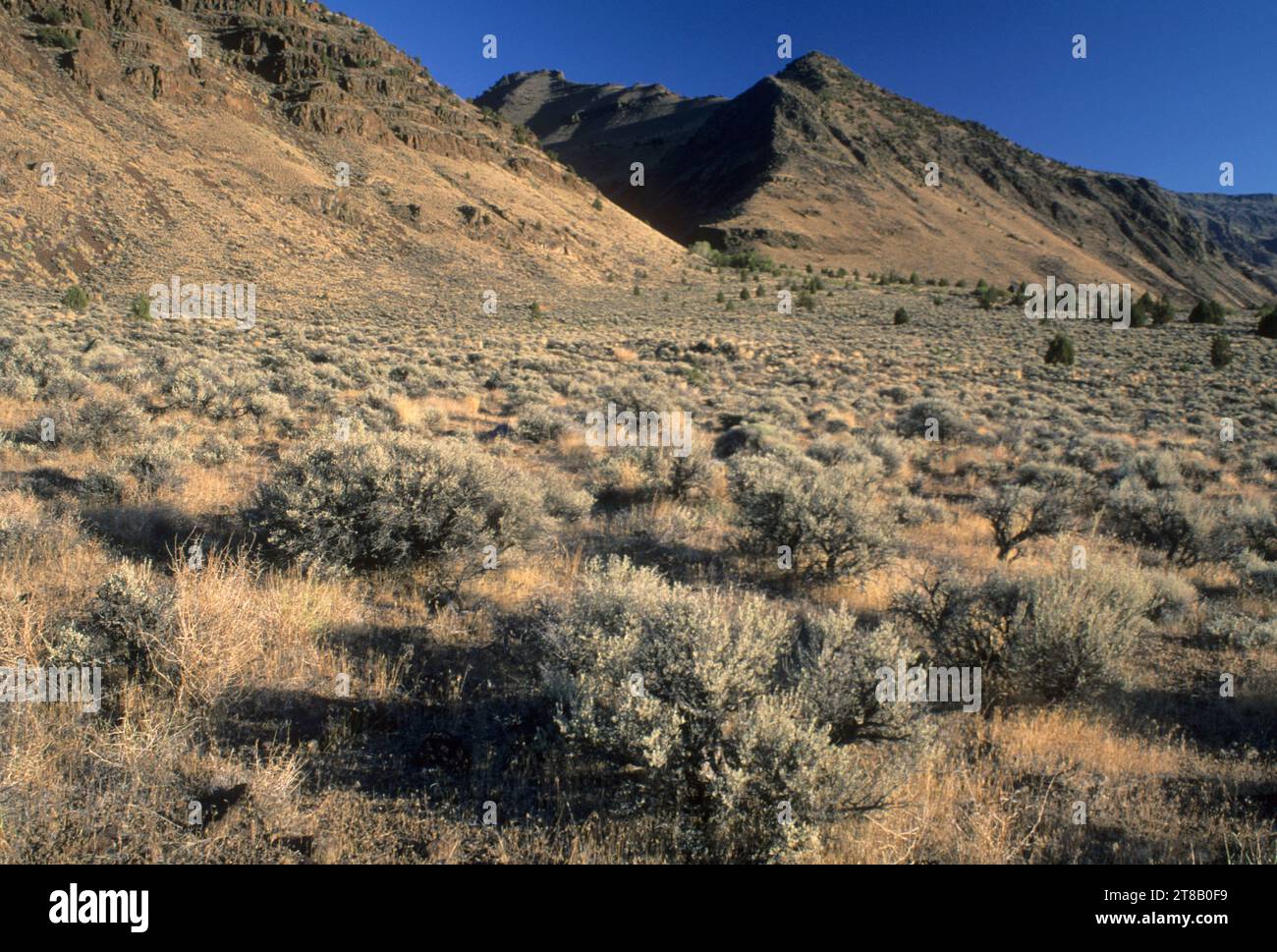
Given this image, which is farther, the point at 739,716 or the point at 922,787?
the point at 922,787

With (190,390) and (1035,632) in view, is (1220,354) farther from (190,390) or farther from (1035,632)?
(190,390)

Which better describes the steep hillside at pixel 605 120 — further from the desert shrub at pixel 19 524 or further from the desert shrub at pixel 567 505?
the desert shrub at pixel 19 524

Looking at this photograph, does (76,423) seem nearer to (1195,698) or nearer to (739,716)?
(739,716)

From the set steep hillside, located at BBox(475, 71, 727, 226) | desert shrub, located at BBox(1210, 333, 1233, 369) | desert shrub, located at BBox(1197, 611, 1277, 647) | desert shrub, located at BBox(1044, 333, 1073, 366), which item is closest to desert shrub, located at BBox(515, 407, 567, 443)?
desert shrub, located at BBox(1197, 611, 1277, 647)

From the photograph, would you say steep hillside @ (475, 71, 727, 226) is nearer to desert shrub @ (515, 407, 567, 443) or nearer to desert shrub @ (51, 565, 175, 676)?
desert shrub @ (515, 407, 567, 443)

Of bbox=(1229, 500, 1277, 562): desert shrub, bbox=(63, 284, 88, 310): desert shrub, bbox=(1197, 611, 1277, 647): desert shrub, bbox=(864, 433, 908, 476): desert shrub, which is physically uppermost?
bbox=(63, 284, 88, 310): desert shrub

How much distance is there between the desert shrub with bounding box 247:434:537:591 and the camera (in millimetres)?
4738

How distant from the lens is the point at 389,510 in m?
4.83

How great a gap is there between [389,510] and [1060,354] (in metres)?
27.8

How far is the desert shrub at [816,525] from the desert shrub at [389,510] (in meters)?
2.19

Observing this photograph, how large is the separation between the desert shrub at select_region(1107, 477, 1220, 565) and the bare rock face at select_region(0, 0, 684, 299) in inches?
1625
